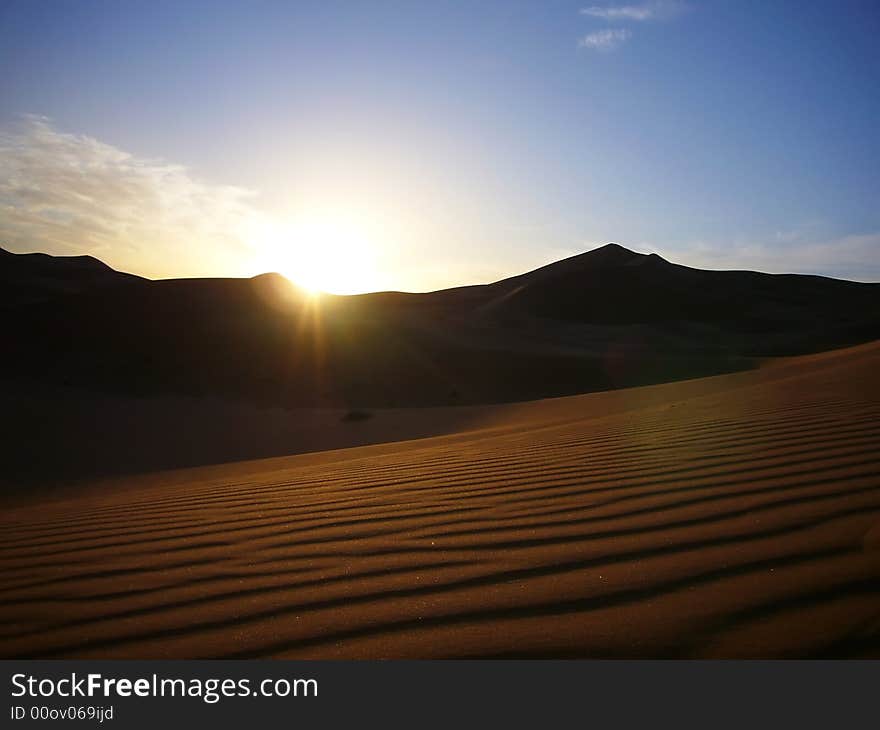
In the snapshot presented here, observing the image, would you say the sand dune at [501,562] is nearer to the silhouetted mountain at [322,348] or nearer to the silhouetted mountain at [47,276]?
the silhouetted mountain at [322,348]

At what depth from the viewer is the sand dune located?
2.24 m

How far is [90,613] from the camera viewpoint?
2799 millimetres

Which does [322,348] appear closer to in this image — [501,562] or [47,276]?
[501,562]

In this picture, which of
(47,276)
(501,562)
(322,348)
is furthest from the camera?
(47,276)

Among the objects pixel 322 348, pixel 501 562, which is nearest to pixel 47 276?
pixel 322 348

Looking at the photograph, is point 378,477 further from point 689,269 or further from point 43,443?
point 689,269

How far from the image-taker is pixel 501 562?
9.67 feet

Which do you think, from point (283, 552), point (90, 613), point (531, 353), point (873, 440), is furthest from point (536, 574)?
point (531, 353)

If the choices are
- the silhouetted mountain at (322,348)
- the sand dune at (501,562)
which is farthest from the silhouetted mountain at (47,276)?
the sand dune at (501,562)

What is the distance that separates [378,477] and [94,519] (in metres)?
2.08

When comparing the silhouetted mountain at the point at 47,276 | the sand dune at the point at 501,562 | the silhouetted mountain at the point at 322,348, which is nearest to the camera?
the sand dune at the point at 501,562

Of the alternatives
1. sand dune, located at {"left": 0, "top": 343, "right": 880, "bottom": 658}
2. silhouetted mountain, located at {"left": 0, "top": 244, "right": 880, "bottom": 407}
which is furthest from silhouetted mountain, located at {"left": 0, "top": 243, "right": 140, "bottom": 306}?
sand dune, located at {"left": 0, "top": 343, "right": 880, "bottom": 658}

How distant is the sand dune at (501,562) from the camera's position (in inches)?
88.0

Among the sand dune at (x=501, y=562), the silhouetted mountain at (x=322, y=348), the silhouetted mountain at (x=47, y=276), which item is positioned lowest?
the sand dune at (x=501, y=562)
